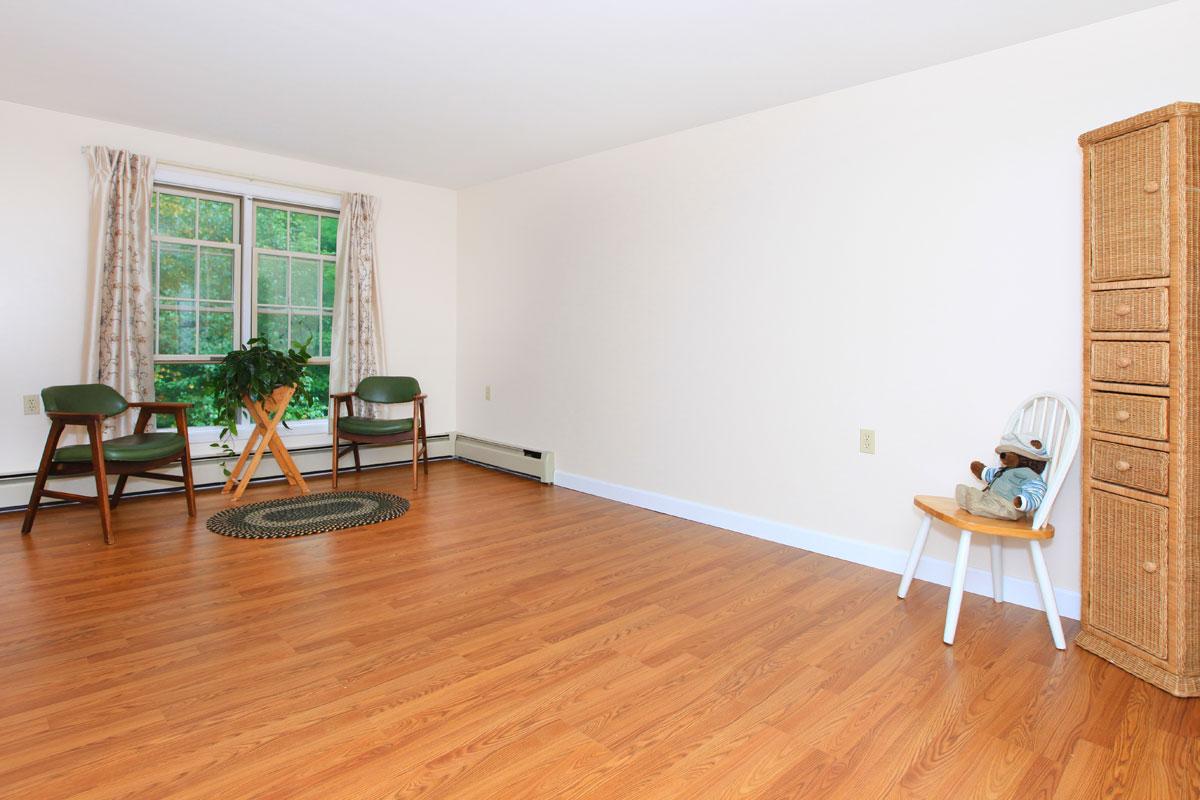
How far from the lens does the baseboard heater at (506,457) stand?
5.06 meters

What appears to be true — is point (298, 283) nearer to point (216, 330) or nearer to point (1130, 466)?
point (216, 330)

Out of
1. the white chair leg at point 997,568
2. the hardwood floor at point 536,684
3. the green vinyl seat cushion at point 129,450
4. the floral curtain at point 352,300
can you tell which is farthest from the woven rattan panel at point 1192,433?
the floral curtain at point 352,300

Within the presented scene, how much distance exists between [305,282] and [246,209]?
2.22 ft

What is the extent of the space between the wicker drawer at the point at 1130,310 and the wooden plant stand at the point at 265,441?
14.9 ft

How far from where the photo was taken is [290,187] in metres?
5.07

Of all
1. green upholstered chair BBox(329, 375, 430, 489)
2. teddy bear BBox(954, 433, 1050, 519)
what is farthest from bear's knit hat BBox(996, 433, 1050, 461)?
green upholstered chair BBox(329, 375, 430, 489)

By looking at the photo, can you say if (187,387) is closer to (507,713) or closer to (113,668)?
(113,668)

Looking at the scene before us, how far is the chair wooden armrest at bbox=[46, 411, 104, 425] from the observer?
338 cm

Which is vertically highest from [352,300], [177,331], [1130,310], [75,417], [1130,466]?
[352,300]

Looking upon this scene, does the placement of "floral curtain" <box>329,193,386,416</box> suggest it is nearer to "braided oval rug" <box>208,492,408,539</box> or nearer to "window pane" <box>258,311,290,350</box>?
"window pane" <box>258,311,290,350</box>

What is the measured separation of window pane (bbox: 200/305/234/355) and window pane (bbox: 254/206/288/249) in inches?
23.1

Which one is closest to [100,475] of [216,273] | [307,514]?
[307,514]

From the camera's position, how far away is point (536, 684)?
207cm

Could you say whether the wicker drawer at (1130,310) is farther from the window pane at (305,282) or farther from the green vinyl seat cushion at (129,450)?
the window pane at (305,282)
